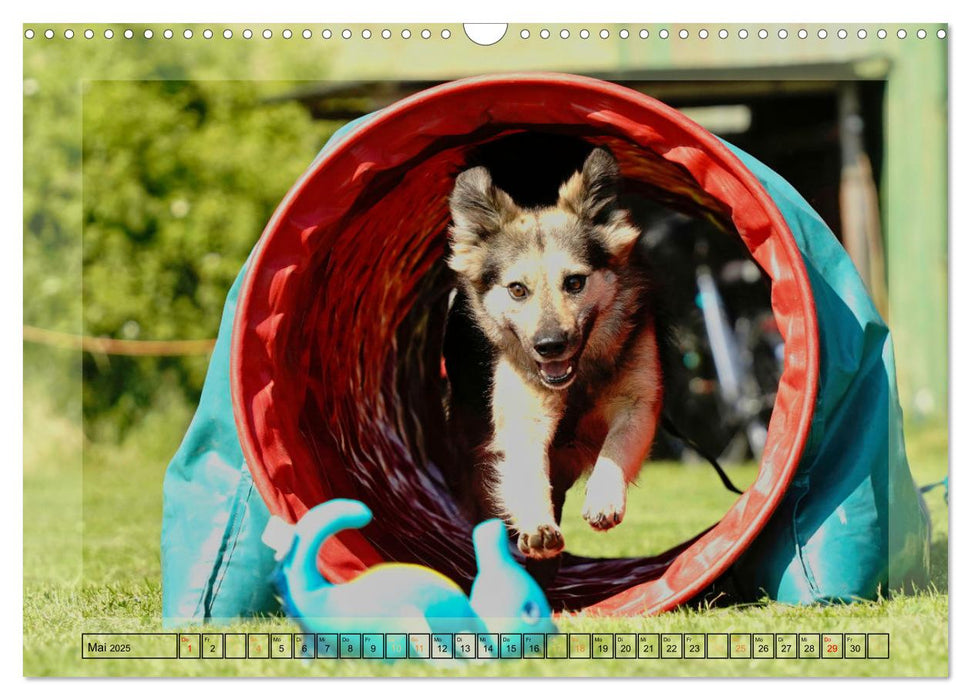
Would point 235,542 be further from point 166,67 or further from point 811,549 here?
point 166,67

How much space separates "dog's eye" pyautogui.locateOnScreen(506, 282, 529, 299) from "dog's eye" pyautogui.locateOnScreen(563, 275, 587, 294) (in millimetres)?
159

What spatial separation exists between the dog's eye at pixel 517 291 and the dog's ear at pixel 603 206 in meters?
0.39

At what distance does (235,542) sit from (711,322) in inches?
294

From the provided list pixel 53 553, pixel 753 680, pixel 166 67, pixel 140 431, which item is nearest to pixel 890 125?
pixel 166 67

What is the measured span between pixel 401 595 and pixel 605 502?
1.07 meters

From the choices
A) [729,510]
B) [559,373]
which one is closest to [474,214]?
[559,373]

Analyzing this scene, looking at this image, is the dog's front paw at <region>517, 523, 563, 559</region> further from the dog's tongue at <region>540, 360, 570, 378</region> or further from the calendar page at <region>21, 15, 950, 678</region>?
→ the dog's tongue at <region>540, 360, 570, 378</region>

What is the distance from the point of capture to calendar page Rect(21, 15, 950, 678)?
318cm

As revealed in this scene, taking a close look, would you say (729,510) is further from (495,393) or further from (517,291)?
(517,291)

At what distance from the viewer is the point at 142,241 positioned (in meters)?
9.49

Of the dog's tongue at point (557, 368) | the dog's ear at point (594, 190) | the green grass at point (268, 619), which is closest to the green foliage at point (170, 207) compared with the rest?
the green grass at point (268, 619)

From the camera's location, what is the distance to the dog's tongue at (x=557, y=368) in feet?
14.1

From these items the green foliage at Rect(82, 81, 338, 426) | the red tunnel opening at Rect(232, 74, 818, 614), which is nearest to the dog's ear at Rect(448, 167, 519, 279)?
the red tunnel opening at Rect(232, 74, 818, 614)

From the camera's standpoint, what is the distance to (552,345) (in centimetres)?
425
